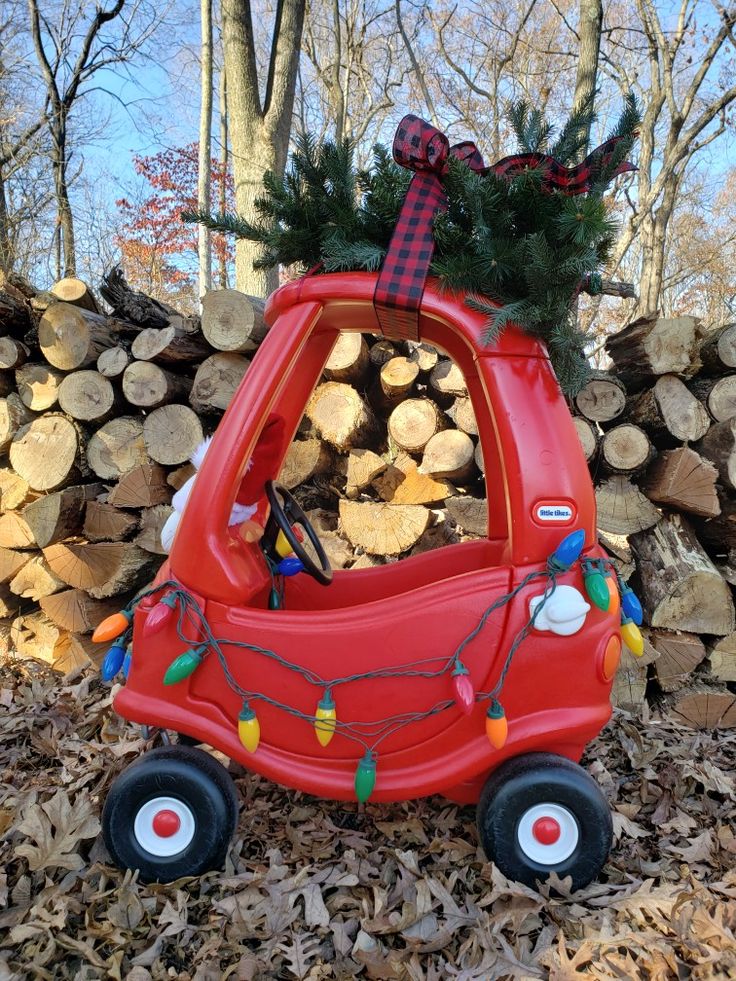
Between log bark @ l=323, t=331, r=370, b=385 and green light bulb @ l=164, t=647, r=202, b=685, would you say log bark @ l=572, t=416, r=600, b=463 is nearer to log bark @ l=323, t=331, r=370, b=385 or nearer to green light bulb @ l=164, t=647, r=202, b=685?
log bark @ l=323, t=331, r=370, b=385

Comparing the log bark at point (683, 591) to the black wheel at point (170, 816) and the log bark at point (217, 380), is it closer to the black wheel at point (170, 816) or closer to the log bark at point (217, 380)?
the black wheel at point (170, 816)

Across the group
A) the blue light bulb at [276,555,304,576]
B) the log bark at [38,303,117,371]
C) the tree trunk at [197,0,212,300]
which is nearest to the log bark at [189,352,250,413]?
the log bark at [38,303,117,371]

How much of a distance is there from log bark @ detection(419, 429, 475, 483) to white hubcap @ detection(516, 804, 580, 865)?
1.62 meters

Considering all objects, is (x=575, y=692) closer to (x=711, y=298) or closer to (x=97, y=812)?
(x=97, y=812)

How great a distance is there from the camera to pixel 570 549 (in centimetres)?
166

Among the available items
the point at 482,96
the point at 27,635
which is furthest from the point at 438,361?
the point at 482,96

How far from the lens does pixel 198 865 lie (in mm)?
1789

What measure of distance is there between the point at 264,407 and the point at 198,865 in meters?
1.27

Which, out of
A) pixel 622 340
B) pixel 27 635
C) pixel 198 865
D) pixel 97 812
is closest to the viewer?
pixel 198 865

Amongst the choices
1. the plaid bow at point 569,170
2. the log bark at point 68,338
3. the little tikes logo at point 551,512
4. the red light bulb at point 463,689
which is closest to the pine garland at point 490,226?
the plaid bow at point 569,170

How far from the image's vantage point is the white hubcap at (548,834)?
1.74m

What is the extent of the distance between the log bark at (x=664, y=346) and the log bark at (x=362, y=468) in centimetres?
129

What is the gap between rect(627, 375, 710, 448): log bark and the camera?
2.93m

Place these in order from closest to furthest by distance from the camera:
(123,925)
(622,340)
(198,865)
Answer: (123,925), (198,865), (622,340)
